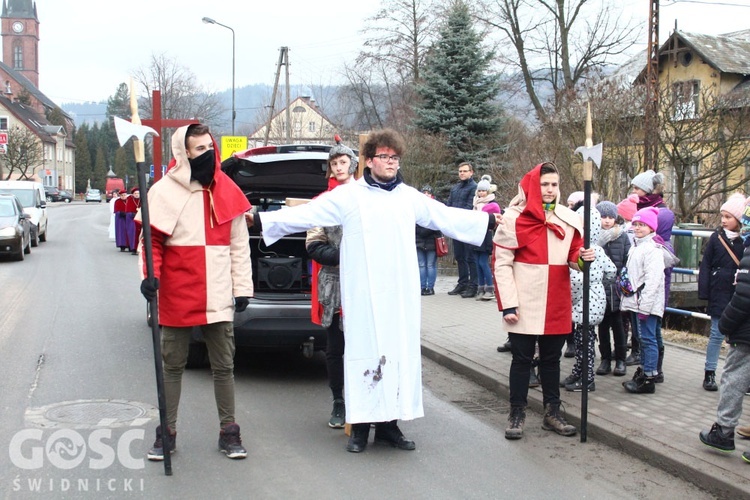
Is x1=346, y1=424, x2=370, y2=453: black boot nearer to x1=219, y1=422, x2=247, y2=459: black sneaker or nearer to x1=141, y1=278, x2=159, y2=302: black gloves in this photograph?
x1=219, y1=422, x2=247, y2=459: black sneaker

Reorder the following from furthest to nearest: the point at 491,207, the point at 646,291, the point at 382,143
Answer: the point at 491,207, the point at 646,291, the point at 382,143

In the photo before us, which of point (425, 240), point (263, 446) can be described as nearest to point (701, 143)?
point (425, 240)

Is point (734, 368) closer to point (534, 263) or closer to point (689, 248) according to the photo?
point (534, 263)

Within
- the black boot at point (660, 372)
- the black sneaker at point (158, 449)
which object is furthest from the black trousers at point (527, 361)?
the black sneaker at point (158, 449)

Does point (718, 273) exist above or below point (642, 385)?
above

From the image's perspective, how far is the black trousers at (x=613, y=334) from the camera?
741 cm

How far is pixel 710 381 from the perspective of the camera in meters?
7.00

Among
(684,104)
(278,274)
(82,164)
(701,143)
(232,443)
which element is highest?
(82,164)

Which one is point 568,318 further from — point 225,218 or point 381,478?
point 225,218

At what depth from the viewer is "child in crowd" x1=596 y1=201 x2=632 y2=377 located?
733 cm

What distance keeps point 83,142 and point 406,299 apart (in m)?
133

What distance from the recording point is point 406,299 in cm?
548

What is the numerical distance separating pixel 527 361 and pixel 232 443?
2175 mm
